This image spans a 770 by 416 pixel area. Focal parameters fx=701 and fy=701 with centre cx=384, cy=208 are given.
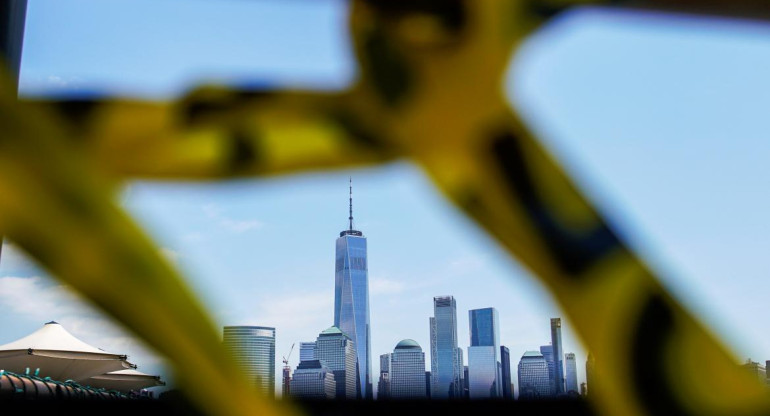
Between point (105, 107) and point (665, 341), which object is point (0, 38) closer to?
point (105, 107)

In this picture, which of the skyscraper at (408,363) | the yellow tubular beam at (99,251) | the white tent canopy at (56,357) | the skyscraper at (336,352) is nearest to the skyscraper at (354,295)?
the skyscraper at (408,363)

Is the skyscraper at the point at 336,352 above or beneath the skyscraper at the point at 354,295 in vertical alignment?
beneath

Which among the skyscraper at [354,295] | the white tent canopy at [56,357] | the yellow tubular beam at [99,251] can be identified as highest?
the skyscraper at [354,295]

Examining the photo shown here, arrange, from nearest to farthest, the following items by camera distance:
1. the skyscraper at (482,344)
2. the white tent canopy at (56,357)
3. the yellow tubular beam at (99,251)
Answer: the yellow tubular beam at (99,251)
the white tent canopy at (56,357)
the skyscraper at (482,344)

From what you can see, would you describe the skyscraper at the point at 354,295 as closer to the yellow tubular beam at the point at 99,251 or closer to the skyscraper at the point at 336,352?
the skyscraper at the point at 336,352

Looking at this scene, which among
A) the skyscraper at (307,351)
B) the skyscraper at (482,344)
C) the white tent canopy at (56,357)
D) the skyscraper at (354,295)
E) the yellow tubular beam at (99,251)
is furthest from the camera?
the skyscraper at (354,295)

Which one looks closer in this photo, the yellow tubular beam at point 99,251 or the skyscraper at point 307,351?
the yellow tubular beam at point 99,251
